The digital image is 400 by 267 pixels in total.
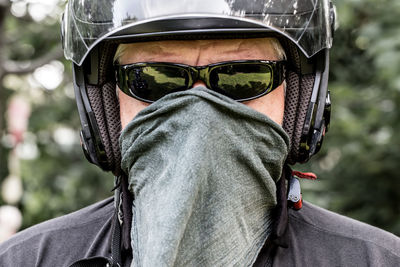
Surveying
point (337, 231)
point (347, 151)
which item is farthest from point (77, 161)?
point (337, 231)

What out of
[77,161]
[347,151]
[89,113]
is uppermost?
[89,113]

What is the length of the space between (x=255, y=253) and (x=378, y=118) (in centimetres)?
240

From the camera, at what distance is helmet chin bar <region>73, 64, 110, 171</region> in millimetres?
1871

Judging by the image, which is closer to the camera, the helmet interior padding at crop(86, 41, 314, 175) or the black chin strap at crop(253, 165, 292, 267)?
the black chin strap at crop(253, 165, 292, 267)

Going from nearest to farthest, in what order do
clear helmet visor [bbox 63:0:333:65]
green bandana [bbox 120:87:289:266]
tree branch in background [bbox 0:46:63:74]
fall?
1. green bandana [bbox 120:87:289:266]
2. clear helmet visor [bbox 63:0:333:65]
3. tree branch in background [bbox 0:46:63:74]

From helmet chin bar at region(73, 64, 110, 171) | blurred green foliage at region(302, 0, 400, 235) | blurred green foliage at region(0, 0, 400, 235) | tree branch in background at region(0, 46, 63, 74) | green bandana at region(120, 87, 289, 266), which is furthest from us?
tree branch in background at region(0, 46, 63, 74)

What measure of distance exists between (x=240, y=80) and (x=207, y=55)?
128 mm

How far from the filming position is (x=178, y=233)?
1.35 m

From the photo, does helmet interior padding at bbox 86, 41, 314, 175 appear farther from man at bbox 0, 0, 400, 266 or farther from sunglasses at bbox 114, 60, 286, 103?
sunglasses at bbox 114, 60, 286, 103

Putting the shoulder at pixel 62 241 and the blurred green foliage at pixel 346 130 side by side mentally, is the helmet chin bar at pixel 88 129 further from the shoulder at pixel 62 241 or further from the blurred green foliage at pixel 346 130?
the blurred green foliage at pixel 346 130

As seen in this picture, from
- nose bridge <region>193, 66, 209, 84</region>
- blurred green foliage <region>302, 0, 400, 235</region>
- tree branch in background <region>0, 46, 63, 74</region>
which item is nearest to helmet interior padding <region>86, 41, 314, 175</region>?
nose bridge <region>193, 66, 209, 84</region>

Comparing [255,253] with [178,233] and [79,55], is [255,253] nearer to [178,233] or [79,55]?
[178,233]

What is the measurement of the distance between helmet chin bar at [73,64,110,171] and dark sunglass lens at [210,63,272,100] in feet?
1.58

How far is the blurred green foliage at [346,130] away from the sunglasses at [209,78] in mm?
1288
